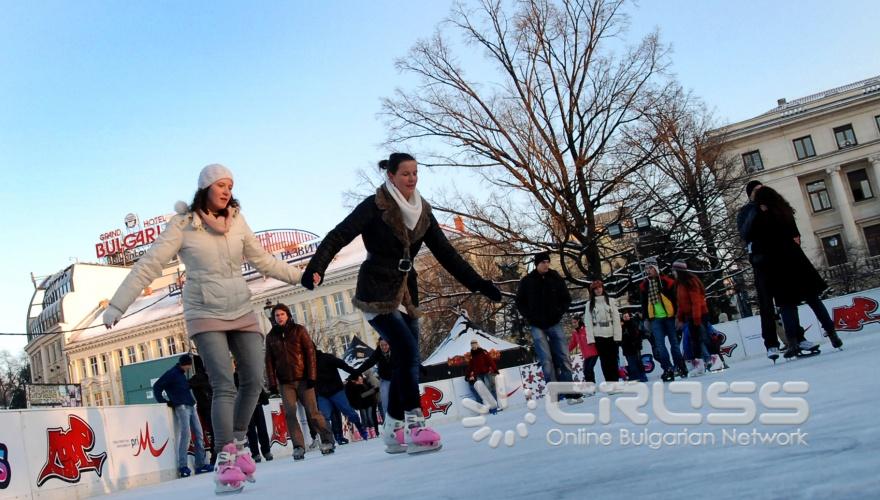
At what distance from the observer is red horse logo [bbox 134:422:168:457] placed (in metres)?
11.6

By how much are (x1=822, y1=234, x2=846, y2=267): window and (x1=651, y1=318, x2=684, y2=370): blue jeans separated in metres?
44.4

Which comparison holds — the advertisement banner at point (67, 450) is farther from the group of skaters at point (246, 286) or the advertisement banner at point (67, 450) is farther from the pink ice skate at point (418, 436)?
the pink ice skate at point (418, 436)

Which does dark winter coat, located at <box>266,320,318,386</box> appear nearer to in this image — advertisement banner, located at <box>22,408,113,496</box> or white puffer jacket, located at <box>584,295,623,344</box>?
advertisement banner, located at <box>22,408,113,496</box>

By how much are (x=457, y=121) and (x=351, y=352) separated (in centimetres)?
753

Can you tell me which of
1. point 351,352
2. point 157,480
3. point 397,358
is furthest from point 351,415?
point 351,352

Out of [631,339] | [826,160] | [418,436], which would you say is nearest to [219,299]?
[418,436]

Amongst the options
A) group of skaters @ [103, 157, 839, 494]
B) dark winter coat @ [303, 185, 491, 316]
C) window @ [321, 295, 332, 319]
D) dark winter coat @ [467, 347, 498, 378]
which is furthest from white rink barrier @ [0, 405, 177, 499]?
window @ [321, 295, 332, 319]

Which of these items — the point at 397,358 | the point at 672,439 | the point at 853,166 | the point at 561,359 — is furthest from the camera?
the point at 853,166

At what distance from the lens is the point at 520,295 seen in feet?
29.8

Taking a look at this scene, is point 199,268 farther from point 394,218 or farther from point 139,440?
point 139,440

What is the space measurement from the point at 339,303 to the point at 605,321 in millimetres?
56789

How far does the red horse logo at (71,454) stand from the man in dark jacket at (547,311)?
5.75 metres

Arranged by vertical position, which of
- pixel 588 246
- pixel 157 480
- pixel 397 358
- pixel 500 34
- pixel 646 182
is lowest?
pixel 157 480

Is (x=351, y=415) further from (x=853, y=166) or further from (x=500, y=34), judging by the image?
(x=853, y=166)
